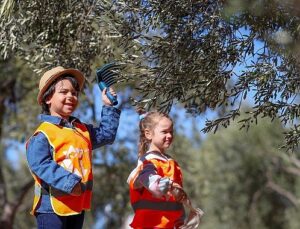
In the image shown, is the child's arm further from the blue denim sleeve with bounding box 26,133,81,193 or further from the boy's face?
the blue denim sleeve with bounding box 26,133,81,193

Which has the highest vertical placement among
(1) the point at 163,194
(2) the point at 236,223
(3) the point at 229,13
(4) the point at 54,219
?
(2) the point at 236,223

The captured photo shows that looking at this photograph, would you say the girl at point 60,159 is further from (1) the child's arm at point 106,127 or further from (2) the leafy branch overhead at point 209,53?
(2) the leafy branch overhead at point 209,53

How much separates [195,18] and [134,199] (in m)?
1.55

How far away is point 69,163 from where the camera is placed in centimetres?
558

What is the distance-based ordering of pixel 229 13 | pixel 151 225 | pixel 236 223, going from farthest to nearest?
1. pixel 236 223
2. pixel 151 225
3. pixel 229 13

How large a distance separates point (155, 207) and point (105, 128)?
2.58 ft

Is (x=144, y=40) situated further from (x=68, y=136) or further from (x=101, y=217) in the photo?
(x=101, y=217)

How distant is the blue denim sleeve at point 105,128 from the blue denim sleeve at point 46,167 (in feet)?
1.80

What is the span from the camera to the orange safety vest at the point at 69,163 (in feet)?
18.1

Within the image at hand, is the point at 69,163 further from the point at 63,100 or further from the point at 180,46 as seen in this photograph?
the point at 180,46

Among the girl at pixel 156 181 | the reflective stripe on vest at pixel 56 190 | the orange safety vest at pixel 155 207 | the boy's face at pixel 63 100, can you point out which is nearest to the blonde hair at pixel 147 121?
the girl at pixel 156 181

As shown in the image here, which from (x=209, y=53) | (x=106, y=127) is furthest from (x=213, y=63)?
(x=106, y=127)

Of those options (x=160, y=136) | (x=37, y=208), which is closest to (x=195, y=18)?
(x=160, y=136)

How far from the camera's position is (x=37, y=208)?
5602 mm
